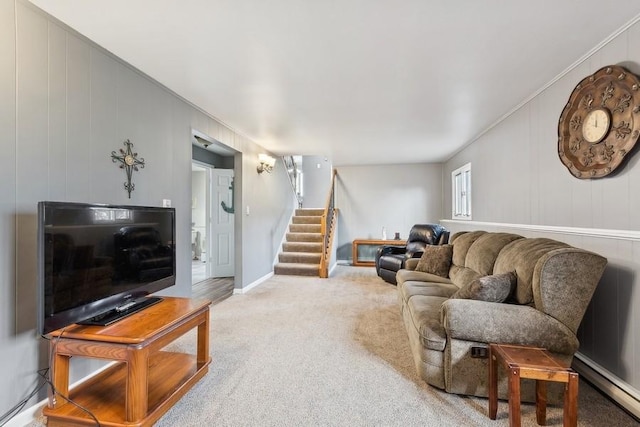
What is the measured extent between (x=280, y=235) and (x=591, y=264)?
4.95 meters

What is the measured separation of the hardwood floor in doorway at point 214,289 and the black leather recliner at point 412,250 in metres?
2.50

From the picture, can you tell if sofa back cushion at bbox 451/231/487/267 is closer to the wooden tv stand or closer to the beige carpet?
the beige carpet

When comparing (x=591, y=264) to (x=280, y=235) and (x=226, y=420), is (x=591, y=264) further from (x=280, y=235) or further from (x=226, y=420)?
(x=280, y=235)

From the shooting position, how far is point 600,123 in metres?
1.93

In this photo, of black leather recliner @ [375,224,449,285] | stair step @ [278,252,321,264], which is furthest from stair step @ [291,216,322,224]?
black leather recliner @ [375,224,449,285]

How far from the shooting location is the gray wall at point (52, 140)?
1547 millimetres

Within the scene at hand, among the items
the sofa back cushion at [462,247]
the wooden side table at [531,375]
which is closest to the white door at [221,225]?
the sofa back cushion at [462,247]

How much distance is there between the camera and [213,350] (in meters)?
2.47

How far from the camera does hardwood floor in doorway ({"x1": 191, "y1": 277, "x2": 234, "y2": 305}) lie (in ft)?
13.4

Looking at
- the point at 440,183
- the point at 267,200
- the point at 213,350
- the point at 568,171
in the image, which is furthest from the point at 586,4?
the point at 440,183

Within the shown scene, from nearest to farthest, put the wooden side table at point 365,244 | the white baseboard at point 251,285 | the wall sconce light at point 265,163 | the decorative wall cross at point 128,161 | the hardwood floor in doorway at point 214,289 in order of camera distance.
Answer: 1. the decorative wall cross at point 128,161
2. the hardwood floor in doorway at point 214,289
3. the white baseboard at point 251,285
4. the wall sconce light at point 265,163
5. the wooden side table at point 365,244

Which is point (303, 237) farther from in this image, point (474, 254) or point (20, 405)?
point (20, 405)

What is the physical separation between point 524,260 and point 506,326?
1.82ft

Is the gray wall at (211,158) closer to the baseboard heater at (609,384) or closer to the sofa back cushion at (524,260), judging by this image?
the sofa back cushion at (524,260)
